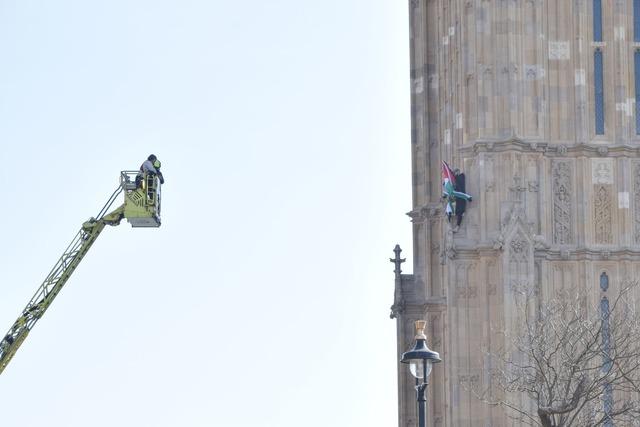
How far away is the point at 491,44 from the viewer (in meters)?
77.3

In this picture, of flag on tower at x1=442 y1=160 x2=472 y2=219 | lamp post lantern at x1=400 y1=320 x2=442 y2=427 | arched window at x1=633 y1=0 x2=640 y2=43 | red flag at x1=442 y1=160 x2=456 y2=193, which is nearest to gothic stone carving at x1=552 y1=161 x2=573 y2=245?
flag on tower at x1=442 y1=160 x2=472 y2=219

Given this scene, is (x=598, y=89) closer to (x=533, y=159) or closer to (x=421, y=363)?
(x=533, y=159)

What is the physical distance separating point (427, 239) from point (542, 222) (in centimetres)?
710

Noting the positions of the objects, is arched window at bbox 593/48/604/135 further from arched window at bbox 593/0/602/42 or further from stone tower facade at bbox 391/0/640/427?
arched window at bbox 593/0/602/42

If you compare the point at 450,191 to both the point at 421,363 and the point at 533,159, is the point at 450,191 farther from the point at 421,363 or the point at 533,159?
the point at 421,363

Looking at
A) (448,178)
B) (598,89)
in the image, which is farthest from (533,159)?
(598,89)

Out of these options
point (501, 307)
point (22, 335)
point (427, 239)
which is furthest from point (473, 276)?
point (22, 335)

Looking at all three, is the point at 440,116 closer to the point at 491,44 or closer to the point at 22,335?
the point at 491,44

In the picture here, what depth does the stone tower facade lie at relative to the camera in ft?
249

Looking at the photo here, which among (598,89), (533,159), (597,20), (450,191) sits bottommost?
(450,191)

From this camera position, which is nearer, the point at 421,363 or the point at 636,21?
the point at 421,363

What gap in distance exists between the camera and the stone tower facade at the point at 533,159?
75938 mm

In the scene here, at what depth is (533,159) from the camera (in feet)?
252

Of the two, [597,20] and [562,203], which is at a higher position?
[597,20]
